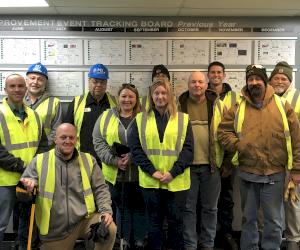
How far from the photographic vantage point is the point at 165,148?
3.29m

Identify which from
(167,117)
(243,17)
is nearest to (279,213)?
(167,117)

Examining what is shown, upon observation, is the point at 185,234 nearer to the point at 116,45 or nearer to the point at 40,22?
the point at 116,45

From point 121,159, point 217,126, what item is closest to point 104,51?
point 121,159

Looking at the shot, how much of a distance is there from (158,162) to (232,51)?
1764 mm

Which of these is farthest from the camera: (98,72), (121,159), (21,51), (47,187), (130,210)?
(21,51)

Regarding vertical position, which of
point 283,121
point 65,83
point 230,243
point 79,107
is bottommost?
point 230,243

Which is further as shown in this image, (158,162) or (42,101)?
(42,101)

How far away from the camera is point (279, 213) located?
11.0ft

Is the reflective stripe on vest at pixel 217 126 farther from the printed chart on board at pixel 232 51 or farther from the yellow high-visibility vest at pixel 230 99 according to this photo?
the printed chart on board at pixel 232 51

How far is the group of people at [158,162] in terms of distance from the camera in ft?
10.2

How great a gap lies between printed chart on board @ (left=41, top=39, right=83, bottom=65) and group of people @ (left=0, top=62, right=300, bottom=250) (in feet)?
1.51

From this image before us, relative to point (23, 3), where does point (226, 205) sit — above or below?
below

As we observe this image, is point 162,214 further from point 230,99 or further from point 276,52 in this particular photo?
point 276,52

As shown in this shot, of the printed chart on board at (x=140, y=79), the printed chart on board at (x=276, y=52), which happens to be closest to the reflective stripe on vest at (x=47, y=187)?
the printed chart on board at (x=140, y=79)
